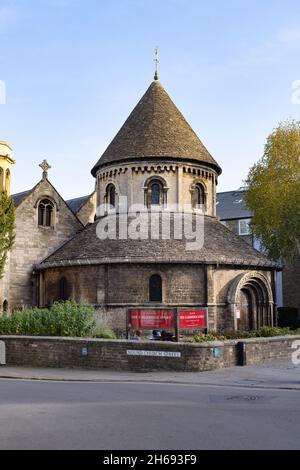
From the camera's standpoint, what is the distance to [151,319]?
20.9 meters

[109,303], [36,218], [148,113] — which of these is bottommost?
[109,303]

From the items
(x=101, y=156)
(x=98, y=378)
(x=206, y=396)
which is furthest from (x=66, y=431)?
(x=101, y=156)

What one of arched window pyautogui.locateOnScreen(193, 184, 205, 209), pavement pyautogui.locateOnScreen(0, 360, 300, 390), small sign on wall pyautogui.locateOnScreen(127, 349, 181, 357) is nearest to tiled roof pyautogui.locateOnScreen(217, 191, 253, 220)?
arched window pyautogui.locateOnScreen(193, 184, 205, 209)

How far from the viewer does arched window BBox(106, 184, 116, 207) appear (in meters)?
34.2

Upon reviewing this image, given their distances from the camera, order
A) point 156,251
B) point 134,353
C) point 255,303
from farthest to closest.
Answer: point 255,303 → point 156,251 → point 134,353

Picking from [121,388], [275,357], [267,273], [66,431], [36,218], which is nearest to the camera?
[66,431]

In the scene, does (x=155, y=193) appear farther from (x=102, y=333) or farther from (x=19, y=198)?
(x=102, y=333)

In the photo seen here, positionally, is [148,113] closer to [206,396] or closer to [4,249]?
[4,249]

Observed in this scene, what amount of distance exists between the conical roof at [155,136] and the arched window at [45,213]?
3.76 metres

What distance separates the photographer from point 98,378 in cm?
1731

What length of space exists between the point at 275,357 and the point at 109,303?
958 centimetres

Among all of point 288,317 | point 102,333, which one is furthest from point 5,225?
point 288,317

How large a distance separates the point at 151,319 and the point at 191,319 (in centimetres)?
153

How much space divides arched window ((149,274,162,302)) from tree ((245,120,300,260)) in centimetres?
1187
